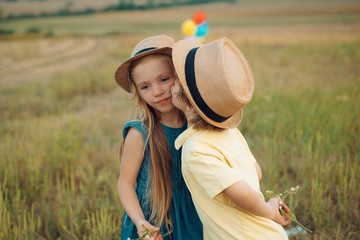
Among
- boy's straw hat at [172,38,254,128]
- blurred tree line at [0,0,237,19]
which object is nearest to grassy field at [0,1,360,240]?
boy's straw hat at [172,38,254,128]

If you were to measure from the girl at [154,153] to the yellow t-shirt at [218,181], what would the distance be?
377mm

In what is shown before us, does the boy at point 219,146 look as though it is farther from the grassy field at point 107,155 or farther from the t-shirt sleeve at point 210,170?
the grassy field at point 107,155

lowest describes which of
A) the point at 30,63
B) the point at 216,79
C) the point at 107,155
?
the point at 107,155

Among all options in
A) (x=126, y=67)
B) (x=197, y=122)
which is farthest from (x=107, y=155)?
(x=197, y=122)

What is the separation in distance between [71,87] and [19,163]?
4.02 metres

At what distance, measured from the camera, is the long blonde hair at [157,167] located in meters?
1.74

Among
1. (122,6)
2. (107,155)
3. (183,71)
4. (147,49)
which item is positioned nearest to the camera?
(183,71)

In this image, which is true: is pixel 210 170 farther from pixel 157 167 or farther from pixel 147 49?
pixel 147 49

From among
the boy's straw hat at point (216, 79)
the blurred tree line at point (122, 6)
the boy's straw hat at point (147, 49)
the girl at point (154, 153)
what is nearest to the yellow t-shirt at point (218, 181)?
the boy's straw hat at point (216, 79)

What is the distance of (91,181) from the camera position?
2807 mm

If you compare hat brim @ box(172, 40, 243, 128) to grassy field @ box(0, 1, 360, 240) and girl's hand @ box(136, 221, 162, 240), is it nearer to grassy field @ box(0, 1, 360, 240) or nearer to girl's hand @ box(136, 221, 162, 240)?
girl's hand @ box(136, 221, 162, 240)

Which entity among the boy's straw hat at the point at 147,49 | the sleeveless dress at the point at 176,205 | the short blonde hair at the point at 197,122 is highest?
the boy's straw hat at the point at 147,49

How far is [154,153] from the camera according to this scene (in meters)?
1.74

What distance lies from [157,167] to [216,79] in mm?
757
